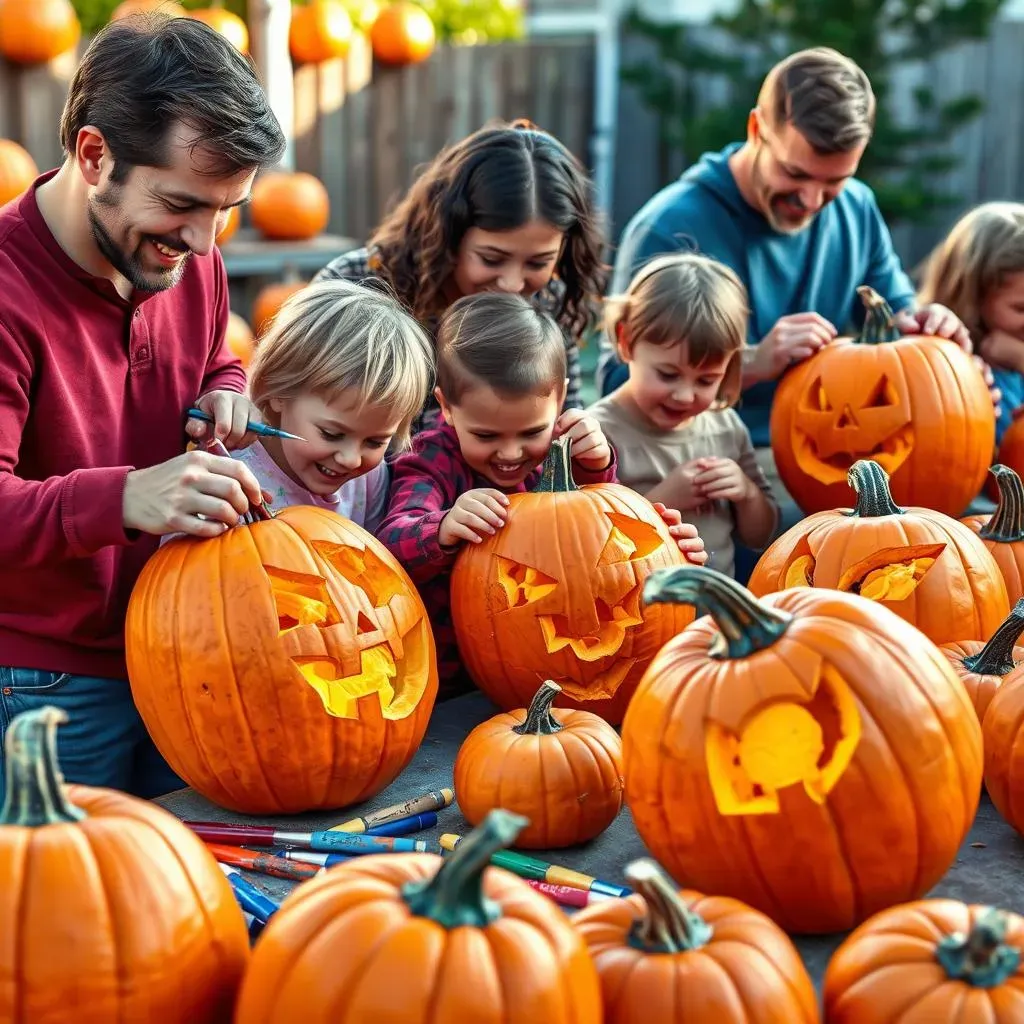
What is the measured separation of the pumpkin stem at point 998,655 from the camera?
1.97 meters

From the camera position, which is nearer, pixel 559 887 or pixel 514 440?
pixel 559 887

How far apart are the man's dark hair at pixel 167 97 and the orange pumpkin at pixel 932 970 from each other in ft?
4.80

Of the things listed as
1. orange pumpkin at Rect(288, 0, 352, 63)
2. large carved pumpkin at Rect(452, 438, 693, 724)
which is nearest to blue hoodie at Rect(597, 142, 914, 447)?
large carved pumpkin at Rect(452, 438, 693, 724)

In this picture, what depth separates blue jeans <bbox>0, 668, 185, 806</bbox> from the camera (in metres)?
2.34

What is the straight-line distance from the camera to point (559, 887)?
1.67 m

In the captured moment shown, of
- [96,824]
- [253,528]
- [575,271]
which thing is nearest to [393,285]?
[575,271]

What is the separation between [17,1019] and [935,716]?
1.07m

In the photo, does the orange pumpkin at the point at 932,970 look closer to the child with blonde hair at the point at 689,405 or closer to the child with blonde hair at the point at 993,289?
the child with blonde hair at the point at 689,405

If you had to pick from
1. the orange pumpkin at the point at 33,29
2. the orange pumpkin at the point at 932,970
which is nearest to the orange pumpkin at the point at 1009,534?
the orange pumpkin at the point at 932,970

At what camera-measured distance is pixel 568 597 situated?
2.23 metres

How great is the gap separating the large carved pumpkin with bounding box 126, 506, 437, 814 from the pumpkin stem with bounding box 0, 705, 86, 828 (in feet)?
1.89

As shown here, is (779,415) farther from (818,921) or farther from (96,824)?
(96,824)

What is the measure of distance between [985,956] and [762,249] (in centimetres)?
284

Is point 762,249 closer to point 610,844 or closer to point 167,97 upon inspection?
point 167,97
